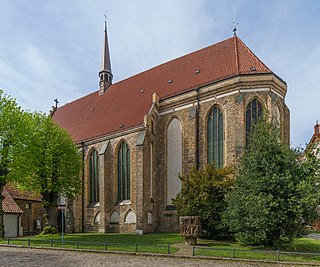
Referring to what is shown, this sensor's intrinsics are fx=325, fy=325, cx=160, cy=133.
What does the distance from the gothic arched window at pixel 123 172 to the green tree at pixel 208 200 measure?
8.62m

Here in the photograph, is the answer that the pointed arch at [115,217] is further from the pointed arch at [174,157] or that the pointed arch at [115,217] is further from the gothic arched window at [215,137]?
the gothic arched window at [215,137]

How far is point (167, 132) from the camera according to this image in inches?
1057

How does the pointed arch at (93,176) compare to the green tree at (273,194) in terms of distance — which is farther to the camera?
the pointed arch at (93,176)

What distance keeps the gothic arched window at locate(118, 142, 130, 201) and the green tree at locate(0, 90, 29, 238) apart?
8.62 m

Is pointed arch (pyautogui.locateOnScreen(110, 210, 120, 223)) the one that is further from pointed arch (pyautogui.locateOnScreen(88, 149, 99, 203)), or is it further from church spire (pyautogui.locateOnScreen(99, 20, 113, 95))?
church spire (pyautogui.locateOnScreen(99, 20, 113, 95))

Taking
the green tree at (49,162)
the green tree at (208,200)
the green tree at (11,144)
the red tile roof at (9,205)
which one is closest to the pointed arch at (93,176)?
the green tree at (49,162)

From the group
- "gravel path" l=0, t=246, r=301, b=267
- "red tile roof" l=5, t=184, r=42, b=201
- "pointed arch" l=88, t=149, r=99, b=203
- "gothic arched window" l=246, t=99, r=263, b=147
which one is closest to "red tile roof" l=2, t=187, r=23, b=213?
"red tile roof" l=5, t=184, r=42, b=201

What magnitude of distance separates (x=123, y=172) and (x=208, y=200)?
10954mm

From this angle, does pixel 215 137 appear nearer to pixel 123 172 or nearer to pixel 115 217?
pixel 123 172

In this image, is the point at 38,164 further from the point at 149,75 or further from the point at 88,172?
the point at 149,75

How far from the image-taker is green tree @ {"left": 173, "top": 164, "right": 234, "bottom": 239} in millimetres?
18734

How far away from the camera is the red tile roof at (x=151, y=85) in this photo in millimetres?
24859

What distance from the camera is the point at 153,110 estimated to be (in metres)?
26.8

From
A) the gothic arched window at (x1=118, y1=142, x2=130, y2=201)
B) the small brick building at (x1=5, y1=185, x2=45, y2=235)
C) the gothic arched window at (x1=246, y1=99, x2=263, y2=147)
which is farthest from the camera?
the small brick building at (x1=5, y1=185, x2=45, y2=235)
